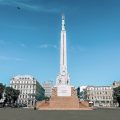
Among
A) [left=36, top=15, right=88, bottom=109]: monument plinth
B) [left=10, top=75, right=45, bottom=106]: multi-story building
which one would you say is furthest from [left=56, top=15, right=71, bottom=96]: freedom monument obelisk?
[left=10, top=75, right=45, bottom=106]: multi-story building

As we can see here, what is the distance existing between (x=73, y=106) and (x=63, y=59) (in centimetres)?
1785

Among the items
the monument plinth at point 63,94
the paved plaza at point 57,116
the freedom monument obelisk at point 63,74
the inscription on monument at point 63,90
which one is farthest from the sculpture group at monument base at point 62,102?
the paved plaza at point 57,116

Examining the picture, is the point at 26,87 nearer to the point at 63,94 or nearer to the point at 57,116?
the point at 63,94

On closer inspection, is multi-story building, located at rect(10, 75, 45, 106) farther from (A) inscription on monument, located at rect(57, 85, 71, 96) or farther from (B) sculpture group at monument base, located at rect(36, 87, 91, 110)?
(A) inscription on monument, located at rect(57, 85, 71, 96)

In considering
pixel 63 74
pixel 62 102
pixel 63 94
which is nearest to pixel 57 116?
pixel 62 102

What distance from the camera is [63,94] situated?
295 ft

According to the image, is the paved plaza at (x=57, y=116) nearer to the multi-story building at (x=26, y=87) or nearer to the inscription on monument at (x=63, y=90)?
the inscription on monument at (x=63, y=90)

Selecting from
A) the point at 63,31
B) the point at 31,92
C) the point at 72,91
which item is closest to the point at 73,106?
the point at 72,91

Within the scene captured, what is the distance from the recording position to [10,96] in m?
126

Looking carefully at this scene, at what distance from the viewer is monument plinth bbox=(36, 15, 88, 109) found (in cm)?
8844

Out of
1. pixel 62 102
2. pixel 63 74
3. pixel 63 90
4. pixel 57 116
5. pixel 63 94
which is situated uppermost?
pixel 63 74

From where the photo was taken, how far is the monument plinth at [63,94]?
88438mm

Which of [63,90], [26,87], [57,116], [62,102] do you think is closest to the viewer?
[57,116]

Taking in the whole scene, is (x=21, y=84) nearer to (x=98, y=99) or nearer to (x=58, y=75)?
(x=98, y=99)
